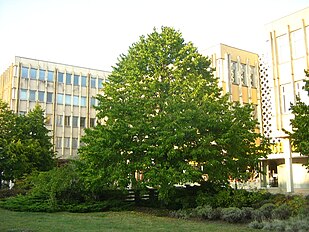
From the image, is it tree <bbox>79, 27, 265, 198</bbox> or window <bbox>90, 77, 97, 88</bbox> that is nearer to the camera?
tree <bbox>79, 27, 265, 198</bbox>

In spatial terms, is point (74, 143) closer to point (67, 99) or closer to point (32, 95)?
point (67, 99)

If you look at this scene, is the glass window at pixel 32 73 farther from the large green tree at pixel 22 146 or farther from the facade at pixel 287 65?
the facade at pixel 287 65

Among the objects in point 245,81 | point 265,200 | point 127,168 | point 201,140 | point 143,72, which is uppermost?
point 245,81

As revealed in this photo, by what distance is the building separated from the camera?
57875mm

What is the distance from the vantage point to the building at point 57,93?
190 feet

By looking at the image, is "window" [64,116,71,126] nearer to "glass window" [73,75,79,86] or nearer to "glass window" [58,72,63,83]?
"glass window" [73,75,79,86]

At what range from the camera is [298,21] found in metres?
27.0

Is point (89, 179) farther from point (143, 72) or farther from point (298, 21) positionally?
point (298, 21)

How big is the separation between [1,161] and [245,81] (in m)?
25.8

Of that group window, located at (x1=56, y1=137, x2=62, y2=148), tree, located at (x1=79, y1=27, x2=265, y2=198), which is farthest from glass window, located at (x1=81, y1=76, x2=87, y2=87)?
tree, located at (x1=79, y1=27, x2=265, y2=198)

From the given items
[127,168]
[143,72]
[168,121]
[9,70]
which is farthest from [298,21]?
[9,70]

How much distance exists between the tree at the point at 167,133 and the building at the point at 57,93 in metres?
37.3

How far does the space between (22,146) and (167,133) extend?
17140 mm

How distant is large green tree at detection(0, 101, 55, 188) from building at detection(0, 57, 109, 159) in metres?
22.5
